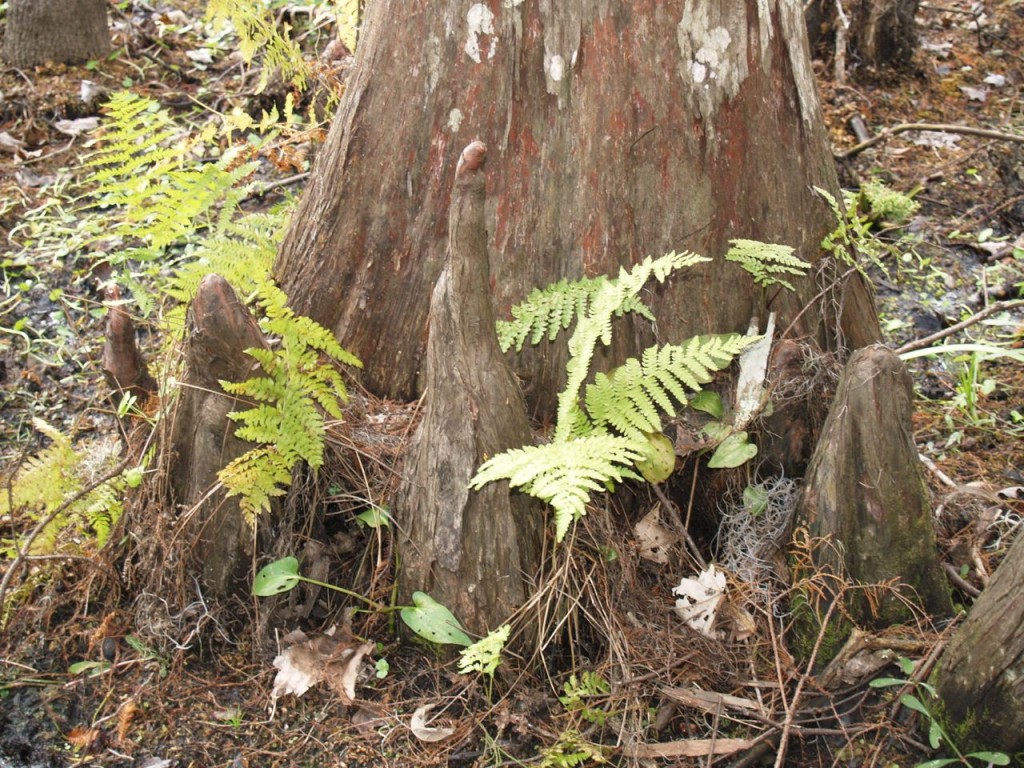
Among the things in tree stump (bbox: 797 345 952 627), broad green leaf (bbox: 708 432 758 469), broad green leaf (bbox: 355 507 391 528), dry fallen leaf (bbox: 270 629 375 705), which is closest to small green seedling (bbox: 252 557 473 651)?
dry fallen leaf (bbox: 270 629 375 705)

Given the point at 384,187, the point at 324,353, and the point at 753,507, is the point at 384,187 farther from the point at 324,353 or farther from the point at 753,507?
the point at 753,507

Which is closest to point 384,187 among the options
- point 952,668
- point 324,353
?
point 324,353

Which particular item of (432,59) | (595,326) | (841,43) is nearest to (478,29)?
(432,59)

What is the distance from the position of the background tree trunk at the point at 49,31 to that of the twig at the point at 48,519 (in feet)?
14.0

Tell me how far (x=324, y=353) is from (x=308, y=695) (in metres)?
1.12

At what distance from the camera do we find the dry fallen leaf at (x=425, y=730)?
2.80 meters

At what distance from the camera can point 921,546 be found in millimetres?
2928

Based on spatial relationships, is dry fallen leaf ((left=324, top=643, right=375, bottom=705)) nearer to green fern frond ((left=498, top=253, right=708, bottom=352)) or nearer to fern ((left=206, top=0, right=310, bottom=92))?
green fern frond ((left=498, top=253, right=708, bottom=352))

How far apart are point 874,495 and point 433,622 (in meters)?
1.34

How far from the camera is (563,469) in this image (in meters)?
2.63

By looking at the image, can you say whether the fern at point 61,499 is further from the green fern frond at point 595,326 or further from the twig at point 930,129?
the twig at point 930,129

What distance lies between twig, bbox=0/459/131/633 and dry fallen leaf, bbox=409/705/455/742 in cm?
124

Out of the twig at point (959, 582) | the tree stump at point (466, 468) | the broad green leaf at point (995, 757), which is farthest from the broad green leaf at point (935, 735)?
the tree stump at point (466, 468)

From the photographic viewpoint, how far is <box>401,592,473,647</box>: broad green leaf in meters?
2.88
